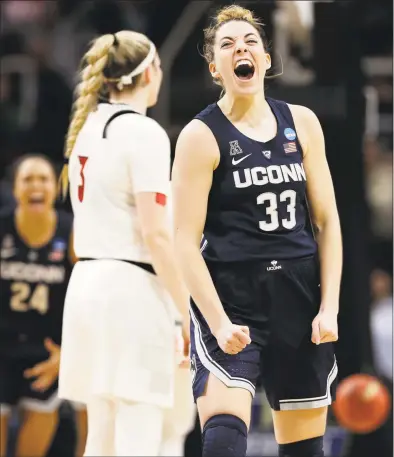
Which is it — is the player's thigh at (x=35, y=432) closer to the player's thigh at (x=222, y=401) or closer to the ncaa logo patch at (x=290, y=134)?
the player's thigh at (x=222, y=401)

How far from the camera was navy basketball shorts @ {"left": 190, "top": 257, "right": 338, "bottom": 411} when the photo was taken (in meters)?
3.35

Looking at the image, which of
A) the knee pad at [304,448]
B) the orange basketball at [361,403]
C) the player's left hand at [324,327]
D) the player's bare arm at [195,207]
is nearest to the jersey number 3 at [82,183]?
the player's bare arm at [195,207]

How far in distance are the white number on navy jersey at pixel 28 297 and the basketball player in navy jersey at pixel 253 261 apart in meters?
2.26

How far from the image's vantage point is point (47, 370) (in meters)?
5.52

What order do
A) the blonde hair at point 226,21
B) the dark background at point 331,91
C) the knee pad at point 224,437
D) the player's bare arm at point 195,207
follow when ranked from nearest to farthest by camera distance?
the knee pad at point 224,437 < the player's bare arm at point 195,207 < the blonde hair at point 226,21 < the dark background at point 331,91

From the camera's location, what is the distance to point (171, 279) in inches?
152

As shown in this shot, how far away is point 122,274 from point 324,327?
35.6 inches

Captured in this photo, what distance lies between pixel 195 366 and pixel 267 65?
40.1 inches

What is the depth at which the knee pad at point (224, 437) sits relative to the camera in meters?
3.16

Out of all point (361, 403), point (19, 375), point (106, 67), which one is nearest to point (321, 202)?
point (106, 67)

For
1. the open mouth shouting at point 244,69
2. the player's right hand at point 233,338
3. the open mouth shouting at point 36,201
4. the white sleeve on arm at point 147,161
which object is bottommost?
the player's right hand at point 233,338

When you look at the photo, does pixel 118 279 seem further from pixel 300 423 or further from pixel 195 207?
pixel 300 423

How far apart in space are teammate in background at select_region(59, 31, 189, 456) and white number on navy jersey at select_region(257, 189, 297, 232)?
0.60m

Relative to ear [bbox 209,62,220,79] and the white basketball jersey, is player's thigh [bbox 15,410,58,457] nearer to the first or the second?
the white basketball jersey
